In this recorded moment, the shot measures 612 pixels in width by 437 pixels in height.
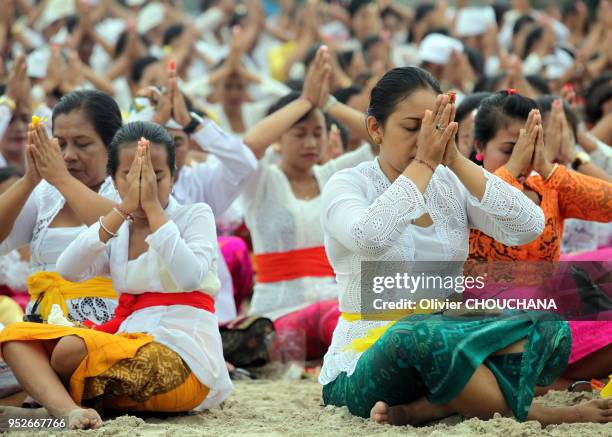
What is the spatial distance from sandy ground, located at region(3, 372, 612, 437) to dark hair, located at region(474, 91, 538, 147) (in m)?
1.14

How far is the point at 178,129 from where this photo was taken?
5840 mm

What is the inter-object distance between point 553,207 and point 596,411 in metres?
1.08

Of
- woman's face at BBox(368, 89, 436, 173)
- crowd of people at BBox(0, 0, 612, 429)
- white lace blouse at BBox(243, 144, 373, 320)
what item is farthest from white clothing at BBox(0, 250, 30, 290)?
woman's face at BBox(368, 89, 436, 173)

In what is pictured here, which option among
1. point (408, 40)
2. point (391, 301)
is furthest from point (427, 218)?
point (408, 40)

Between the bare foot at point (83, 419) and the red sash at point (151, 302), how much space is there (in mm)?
534

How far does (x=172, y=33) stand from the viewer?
1209cm

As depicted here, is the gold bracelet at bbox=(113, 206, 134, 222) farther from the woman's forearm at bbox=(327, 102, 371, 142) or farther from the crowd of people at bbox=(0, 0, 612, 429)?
the woman's forearm at bbox=(327, 102, 371, 142)

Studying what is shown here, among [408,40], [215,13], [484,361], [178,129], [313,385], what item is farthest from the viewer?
[215,13]

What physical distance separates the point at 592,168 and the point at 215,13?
923 centimetres

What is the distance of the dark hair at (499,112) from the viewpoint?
481 centimetres

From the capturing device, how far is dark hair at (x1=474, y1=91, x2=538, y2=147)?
189 inches

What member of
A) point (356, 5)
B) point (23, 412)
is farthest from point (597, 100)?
point (356, 5)

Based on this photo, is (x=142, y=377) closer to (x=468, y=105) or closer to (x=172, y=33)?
(x=468, y=105)

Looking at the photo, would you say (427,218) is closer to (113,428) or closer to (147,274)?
(147,274)
